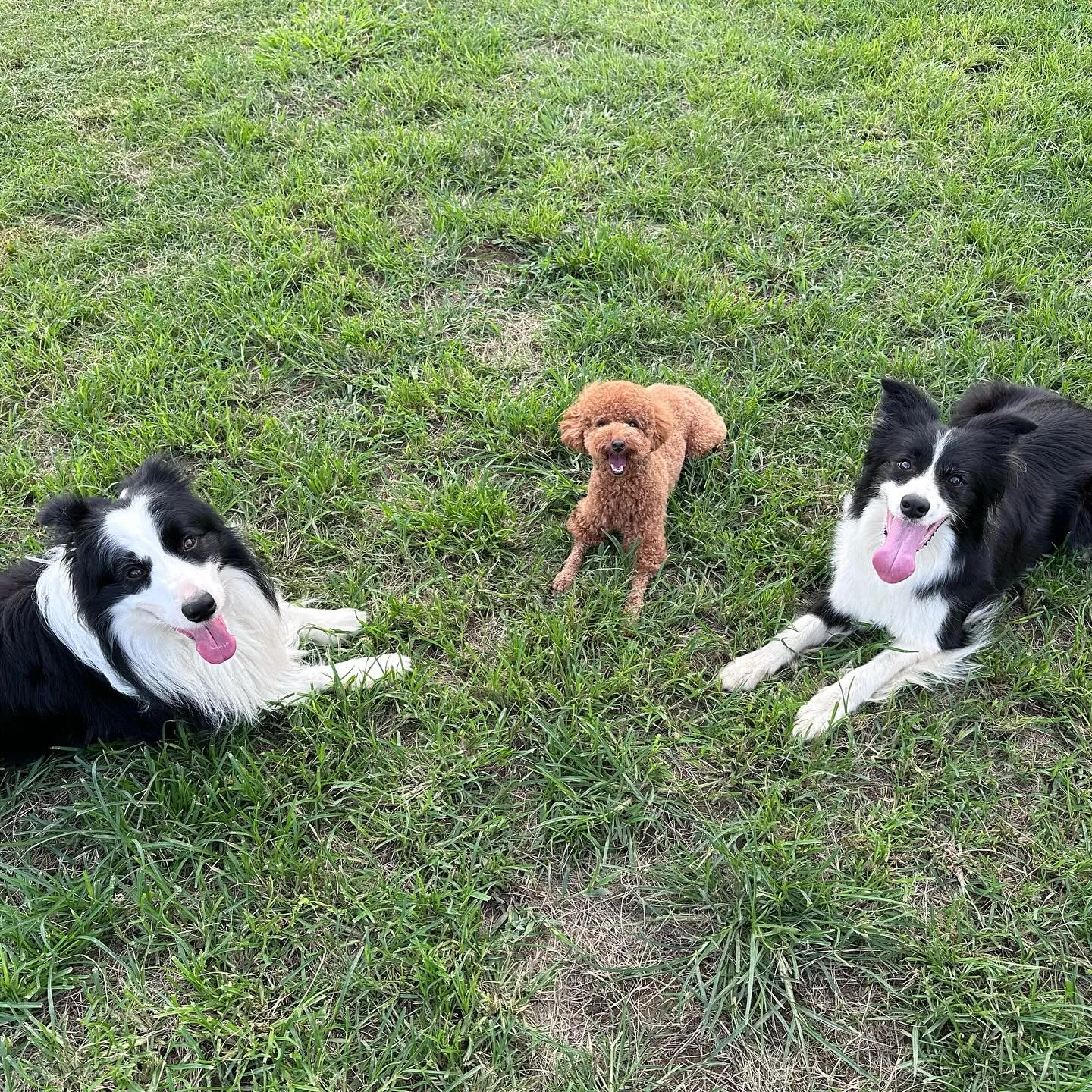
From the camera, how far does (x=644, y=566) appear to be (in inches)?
110

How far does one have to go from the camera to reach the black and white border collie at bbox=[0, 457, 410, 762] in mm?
2117

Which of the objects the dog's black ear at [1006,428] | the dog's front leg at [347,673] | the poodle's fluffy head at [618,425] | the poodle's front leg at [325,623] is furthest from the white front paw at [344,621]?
the dog's black ear at [1006,428]

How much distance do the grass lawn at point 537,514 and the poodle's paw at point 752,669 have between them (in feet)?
0.17

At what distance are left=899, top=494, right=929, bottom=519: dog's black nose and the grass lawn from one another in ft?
2.03

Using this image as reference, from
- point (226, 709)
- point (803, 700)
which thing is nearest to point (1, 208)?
point (226, 709)

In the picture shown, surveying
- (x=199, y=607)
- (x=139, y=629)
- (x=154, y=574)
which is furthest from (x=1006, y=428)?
(x=139, y=629)

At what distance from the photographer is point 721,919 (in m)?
2.17

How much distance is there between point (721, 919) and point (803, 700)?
0.74 m

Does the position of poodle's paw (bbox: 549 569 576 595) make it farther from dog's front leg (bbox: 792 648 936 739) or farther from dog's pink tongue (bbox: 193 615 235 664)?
dog's pink tongue (bbox: 193 615 235 664)

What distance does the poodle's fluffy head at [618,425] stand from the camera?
250 cm

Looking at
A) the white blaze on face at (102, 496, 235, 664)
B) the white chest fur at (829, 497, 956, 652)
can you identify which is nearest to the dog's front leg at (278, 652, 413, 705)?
the white blaze on face at (102, 496, 235, 664)

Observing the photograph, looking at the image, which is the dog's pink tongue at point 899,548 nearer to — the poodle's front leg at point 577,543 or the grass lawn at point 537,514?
the grass lawn at point 537,514

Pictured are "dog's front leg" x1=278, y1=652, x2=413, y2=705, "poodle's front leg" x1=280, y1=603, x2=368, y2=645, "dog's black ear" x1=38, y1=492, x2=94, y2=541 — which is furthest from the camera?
"poodle's front leg" x1=280, y1=603, x2=368, y2=645

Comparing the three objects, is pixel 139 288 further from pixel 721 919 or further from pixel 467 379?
pixel 721 919
